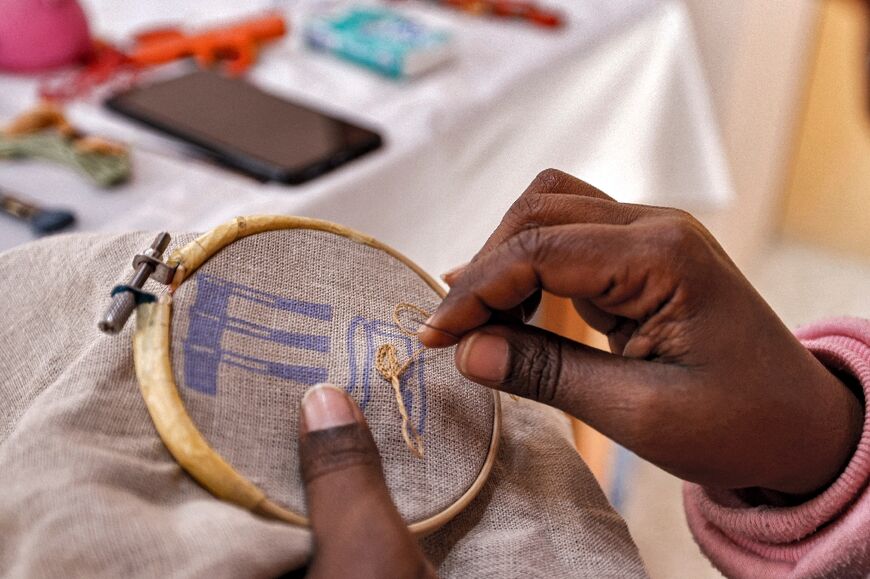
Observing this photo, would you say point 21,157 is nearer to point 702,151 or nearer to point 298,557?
point 298,557

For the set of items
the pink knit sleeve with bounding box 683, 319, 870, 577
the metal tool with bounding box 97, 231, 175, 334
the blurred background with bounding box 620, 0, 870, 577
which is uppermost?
the metal tool with bounding box 97, 231, 175, 334

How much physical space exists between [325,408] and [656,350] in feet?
0.51

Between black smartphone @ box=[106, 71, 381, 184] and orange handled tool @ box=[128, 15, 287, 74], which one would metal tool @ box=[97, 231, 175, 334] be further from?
orange handled tool @ box=[128, 15, 287, 74]

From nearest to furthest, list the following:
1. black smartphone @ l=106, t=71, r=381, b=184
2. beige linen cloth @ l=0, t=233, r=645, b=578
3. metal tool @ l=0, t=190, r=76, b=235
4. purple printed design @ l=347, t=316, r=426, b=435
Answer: beige linen cloth @ l=0, t=233, r=645, b=578 < purple printed design @ l=347, t=316, r=426, b=435 < metal tool @ l=0, t=190, r=76, b=235 < black smartphone @ l=106, t=71, r=381, b=184

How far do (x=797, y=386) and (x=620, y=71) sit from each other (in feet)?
2.87

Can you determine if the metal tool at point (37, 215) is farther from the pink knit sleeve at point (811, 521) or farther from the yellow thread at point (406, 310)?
the pink knit sleeve at point (811, 521)

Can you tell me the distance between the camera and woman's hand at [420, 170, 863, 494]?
382 mm

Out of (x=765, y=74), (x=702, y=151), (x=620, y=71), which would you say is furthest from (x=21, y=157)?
(x=765, y=74)

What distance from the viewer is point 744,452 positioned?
408 mm

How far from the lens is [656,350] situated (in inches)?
15.8

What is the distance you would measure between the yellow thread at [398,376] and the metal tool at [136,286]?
0.36 ft

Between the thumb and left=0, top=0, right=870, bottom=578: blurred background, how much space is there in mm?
77

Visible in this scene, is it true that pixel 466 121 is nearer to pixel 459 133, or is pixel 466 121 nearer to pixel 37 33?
pixel 459 133

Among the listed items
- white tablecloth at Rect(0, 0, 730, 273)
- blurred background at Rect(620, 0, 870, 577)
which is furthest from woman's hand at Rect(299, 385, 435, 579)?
blurred background at Rect(620, 0, 870, 577)
